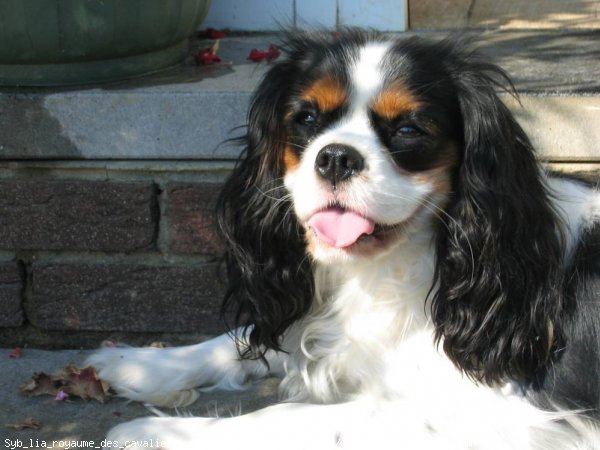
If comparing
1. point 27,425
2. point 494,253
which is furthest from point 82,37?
point 494,253

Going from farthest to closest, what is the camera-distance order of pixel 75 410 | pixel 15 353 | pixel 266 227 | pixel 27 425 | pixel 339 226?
pixel 15 353
pixel 75 410
pixel 27 425
pixel 266 227
pixel 339 226

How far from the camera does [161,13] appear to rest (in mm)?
3941

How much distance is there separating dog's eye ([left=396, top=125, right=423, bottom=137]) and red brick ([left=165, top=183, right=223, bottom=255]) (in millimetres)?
1118

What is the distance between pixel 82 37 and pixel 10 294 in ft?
3.25

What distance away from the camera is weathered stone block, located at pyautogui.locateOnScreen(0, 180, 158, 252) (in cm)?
383

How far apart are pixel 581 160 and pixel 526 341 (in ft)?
3.30

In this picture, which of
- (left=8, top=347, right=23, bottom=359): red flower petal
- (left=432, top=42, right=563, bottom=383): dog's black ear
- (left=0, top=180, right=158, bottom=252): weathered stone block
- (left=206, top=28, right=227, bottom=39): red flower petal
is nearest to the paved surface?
(left=8, top=347, right=23, bottom=359): red flower petal

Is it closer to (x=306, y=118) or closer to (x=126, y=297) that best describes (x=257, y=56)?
(x=126, y=297)

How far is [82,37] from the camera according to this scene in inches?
150

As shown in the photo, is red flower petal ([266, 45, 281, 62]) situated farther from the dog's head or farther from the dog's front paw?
the dog's front paw

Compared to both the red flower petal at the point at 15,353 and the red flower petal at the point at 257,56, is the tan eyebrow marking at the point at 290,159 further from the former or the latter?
the red flower petal at the point at 15,353

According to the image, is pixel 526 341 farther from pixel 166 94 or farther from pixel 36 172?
pixel 36 172

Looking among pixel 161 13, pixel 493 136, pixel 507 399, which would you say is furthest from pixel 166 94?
pixel 507 399

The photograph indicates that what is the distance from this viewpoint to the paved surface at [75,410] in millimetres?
3281
